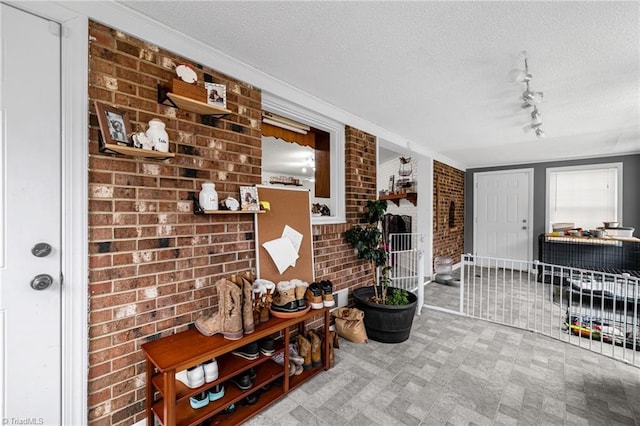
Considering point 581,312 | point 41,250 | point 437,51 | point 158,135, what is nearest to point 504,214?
point 581,312

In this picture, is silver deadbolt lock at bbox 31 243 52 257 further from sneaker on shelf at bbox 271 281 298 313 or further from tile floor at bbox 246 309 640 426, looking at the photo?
tile floor at bbox 246 309 640 426

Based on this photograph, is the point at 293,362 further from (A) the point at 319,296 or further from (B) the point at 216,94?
(B) the point at 216,94

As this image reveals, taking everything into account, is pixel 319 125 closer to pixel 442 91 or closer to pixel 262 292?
pixel 442 91

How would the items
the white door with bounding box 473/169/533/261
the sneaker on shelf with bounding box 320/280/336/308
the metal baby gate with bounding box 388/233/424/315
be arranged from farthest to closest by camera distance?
the white door with bounding box 473/169/533/261, the metal baby gate with bounding box 388/233/424/315, the sneaker on shelf with bounding box 320/280/336/308

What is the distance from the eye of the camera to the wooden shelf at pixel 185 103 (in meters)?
1.56

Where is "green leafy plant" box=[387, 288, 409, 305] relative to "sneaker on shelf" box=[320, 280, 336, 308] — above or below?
below

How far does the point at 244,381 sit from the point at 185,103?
5.67ft

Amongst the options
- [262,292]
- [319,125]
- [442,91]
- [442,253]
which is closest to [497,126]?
[442,91]

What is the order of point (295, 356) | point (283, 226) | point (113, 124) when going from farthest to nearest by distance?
point (283, 226)
point (295, 356)
point (113, 124)

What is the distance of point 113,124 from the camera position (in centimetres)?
136

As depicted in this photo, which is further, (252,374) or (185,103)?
(252,374)

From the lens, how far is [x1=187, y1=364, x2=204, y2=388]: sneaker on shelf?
150 cm

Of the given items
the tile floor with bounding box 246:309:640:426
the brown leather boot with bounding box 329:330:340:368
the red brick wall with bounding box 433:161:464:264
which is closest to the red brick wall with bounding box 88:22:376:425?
the tile floor with bounding box 246:309:640:426

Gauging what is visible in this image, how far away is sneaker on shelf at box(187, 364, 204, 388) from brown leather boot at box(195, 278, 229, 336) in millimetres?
190
